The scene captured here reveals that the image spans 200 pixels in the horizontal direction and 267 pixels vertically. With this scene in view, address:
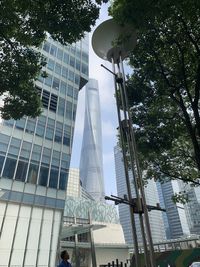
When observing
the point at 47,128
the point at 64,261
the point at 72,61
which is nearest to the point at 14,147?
the point at 47,128

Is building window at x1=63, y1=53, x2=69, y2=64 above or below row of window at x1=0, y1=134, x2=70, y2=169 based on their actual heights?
above

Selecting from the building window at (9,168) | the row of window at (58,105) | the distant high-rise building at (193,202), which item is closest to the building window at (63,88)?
the row of window at (58,105)

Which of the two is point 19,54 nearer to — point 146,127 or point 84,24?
point 84,24

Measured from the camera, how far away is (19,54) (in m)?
8.91

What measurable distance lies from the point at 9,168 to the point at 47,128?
A: 669 centimetres

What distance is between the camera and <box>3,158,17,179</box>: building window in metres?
20.4

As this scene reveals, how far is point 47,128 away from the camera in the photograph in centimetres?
2614

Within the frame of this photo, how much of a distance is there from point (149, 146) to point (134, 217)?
19.1 ft

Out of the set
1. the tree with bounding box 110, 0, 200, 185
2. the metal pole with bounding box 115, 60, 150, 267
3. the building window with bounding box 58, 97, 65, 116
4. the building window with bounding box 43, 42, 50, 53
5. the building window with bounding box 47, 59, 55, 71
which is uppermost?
the building window with bounding box 43, 42, 50, 53

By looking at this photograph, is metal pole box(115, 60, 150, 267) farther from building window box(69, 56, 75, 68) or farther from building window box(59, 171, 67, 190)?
building window box(69, 56, 75, 68)

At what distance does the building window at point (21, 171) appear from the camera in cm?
2107

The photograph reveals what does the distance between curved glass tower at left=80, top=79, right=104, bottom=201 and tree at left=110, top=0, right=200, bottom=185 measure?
333ft

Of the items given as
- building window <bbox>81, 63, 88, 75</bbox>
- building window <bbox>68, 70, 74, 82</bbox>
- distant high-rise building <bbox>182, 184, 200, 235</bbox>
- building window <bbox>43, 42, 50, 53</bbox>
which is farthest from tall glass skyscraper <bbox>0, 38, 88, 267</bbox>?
distant high-rise building <bbox>182, 184, 200, 235</bbox>

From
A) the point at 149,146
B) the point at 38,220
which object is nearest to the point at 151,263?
the point at 149,146
